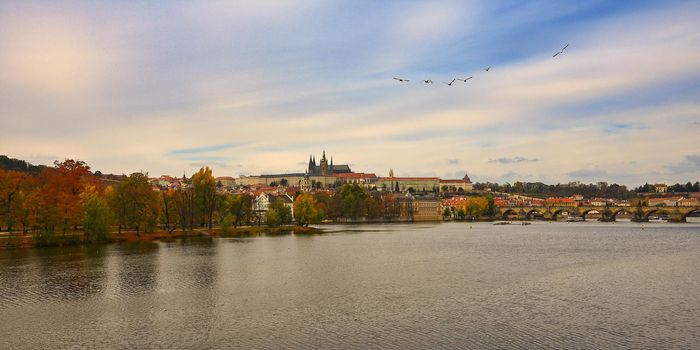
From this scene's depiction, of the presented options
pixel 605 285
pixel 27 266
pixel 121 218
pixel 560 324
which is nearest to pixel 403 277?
pixel 605 285

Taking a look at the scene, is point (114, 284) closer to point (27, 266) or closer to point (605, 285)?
point (27, 266)

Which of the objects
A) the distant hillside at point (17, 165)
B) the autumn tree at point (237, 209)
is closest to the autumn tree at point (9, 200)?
the autumn tree at point (237, 209)

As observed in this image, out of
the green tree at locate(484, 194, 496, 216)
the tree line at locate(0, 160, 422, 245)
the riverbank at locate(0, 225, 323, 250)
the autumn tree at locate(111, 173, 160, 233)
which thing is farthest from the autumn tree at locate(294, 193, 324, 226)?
the green tree at locate(484, 194, 496, 216)

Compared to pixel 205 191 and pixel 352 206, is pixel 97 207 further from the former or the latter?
pixel 352 206

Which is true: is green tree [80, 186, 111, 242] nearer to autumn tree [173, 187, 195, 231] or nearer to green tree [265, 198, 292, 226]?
autumn tree [173, 187, 195, 231]

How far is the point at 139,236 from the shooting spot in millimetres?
72062

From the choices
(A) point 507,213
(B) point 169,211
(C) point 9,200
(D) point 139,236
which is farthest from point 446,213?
(C) point 9,200

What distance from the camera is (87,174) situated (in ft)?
230

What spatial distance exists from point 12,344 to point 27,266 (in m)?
24.4

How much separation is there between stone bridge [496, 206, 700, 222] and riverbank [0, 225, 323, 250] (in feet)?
280

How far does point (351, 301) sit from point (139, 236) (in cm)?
4982

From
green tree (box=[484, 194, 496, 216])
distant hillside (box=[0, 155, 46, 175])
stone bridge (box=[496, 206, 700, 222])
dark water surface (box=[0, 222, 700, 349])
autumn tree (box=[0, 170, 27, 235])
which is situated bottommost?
dark water surface (box=[0, 222, 700, 349])

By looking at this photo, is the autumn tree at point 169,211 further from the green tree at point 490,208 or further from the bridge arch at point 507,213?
the green tree at point 490,208

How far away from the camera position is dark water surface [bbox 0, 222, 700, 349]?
22.2 m
